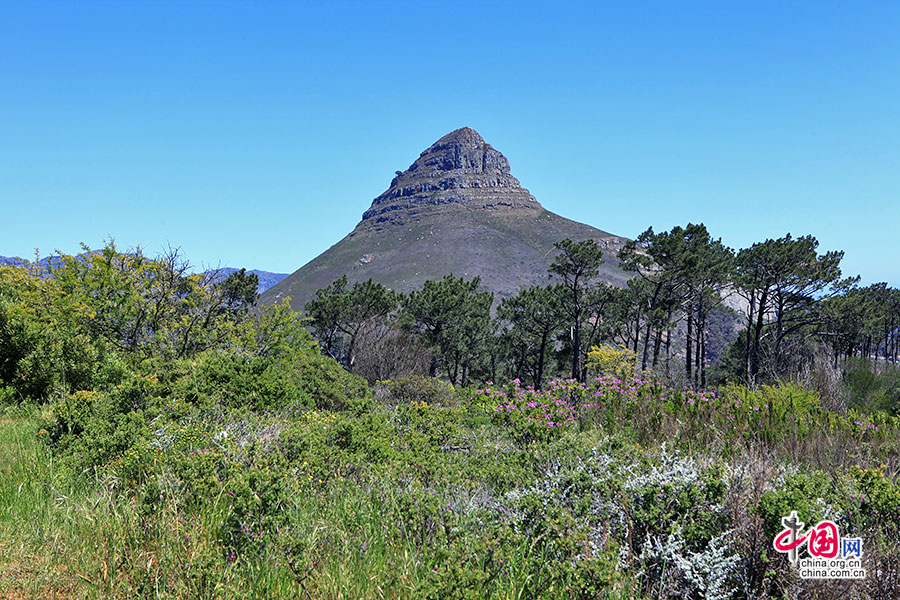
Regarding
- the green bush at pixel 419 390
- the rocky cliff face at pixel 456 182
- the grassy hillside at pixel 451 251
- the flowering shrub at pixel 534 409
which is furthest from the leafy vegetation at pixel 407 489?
the rocky cliff face at pixel 456 182

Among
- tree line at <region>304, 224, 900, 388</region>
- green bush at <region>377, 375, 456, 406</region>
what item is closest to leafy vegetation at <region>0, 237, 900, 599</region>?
green bush at <region>377, 375, 456, 406</region>

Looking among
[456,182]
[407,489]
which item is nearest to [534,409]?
[407,489]

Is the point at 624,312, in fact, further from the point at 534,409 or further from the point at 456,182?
the point at 456,182

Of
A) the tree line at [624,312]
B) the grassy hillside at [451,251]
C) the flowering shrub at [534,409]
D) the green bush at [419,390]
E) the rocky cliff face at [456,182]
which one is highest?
the rocky cliff face at [456,182]

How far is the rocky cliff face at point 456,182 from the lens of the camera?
147m

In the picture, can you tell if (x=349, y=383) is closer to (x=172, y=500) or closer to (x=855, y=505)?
(x=172, y=500)

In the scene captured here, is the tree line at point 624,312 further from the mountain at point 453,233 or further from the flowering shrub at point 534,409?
the mountain at point 453,233

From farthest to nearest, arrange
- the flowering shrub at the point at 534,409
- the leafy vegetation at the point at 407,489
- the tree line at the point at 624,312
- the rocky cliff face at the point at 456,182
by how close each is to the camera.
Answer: the rocky cliff face at the point at 456,182
the tree line at the point at 624,312
the flowering shrub at the point at 534,409
the leafy vegetation at the point at 407,489

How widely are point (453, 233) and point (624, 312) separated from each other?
3443 inches

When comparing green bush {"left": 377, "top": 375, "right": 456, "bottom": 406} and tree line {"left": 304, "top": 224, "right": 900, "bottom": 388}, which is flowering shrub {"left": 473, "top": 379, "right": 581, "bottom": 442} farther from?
tree line {"left": 304, "top": 224, "right": 900, "bottom": 388}

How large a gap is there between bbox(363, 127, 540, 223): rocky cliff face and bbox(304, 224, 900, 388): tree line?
4282 inches

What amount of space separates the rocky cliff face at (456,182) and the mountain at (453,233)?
286mm

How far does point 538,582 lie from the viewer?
2482mm

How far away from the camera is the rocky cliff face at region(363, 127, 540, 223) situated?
147 metres
